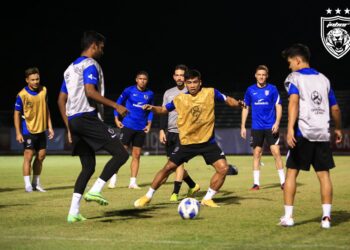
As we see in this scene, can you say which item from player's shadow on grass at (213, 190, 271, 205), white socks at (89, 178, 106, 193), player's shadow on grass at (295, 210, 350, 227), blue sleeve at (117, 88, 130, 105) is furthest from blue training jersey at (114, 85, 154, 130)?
player's shadow on grass at (295, 210, 350, 227)

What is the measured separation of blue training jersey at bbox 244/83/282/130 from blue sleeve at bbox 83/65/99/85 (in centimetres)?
581

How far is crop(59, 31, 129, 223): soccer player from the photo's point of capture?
7738 millimetres

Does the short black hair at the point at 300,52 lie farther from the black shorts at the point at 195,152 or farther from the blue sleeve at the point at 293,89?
the black shorts at the point at 195,152

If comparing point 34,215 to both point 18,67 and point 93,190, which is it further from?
point 18,67

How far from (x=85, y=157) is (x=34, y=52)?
37.8m

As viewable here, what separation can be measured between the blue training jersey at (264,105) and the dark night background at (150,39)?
27138 mm

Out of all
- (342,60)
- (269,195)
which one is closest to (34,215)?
(269,195)

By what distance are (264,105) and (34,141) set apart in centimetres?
476

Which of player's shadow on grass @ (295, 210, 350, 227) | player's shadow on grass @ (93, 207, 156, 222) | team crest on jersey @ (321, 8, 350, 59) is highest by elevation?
team crest on jersey @ (321, 8, 350, 59)

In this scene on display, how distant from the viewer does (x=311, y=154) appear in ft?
24.0

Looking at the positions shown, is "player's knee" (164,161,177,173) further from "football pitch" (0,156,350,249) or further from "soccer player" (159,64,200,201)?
"soccer player" (159,64,200,201)

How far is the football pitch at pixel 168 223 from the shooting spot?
623cm

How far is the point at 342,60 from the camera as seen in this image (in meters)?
37.8

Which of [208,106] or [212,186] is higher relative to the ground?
[208,106]
